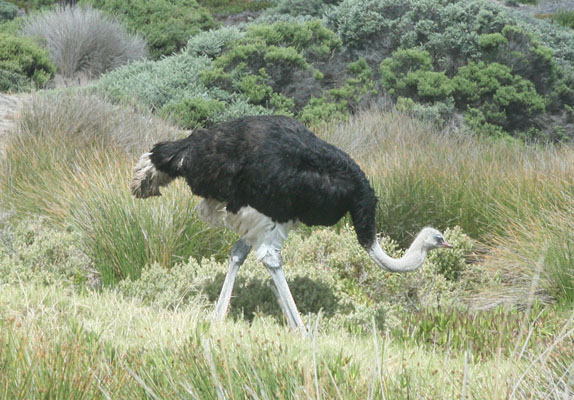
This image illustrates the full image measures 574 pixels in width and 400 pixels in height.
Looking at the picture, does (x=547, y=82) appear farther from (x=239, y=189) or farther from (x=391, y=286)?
(x=239, y=189)

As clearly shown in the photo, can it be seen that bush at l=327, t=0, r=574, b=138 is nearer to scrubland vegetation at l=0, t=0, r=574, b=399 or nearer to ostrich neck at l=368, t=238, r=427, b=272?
scrubland vegetation at l=0, t=0, r=574, b=399

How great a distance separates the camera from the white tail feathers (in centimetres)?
507

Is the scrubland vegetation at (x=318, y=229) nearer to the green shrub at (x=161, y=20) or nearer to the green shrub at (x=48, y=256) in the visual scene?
the green shrub at (x=48, y=256)

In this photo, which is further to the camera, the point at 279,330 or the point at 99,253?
the point at 99,253

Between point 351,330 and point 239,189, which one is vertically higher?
point 239,189

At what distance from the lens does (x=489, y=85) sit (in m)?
12.2

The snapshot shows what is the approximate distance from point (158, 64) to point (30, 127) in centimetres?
514

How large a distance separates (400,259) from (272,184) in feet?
3.39

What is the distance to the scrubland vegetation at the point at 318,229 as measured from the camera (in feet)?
10.3

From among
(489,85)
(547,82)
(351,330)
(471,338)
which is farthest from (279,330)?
(547,82)

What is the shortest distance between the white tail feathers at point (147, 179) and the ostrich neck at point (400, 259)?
140 cm

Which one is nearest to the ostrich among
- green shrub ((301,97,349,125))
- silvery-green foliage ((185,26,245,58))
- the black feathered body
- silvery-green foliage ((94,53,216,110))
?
the black feathered body

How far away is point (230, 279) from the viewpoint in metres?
4.90

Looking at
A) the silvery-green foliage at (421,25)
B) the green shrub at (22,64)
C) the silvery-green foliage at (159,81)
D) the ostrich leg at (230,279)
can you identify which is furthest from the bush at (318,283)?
the green shrub at (22,64)
